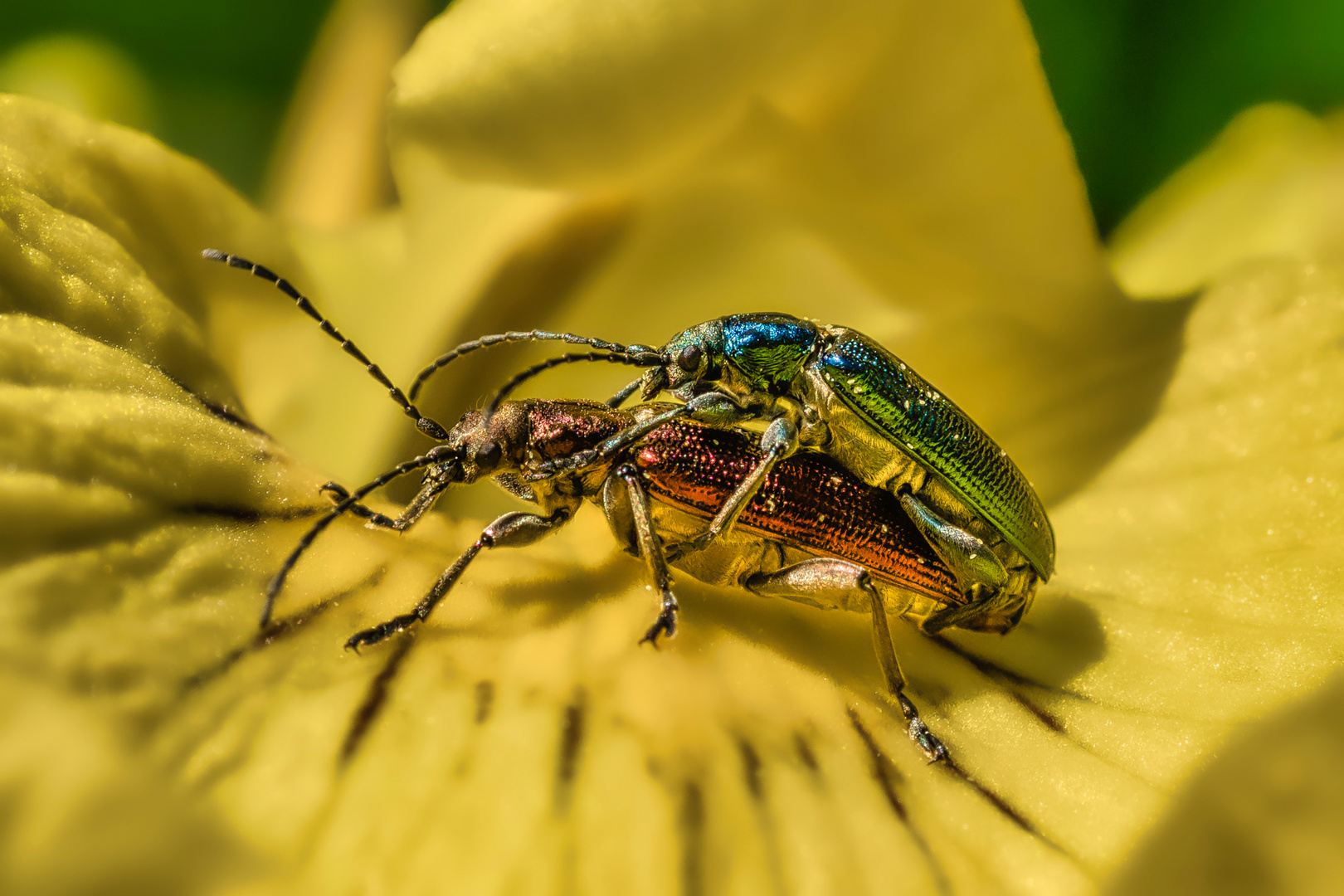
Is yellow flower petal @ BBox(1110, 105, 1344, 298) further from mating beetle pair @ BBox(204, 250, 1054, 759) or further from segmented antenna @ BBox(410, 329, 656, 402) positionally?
segmented antenna @ BBox(410, 329, 656, 402)

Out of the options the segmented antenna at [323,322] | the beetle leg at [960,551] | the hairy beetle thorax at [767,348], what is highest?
the segmented antenna at [323,322]

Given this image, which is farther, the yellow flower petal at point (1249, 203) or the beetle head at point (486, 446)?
the yellow flower petal at point (1249, 203)

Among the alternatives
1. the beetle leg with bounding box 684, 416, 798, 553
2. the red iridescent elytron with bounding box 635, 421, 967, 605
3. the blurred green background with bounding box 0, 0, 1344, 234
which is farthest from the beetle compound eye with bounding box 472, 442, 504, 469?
the blurred green background with bounding box 0, 0, 1344, 234

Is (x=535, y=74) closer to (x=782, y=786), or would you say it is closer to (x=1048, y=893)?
(x=782, y=786)

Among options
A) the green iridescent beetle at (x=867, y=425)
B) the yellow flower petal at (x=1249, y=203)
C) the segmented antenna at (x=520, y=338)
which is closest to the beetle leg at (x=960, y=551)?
the green iridescent beetle at (x=867, y=425)

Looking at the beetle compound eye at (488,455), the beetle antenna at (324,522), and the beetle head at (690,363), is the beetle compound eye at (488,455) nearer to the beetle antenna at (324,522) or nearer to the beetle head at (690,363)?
the beetle antenna at (324,522)

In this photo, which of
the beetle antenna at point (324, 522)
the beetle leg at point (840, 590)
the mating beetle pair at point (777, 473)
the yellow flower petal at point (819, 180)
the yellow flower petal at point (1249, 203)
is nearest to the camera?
the beetle antenna at point (324, 522)

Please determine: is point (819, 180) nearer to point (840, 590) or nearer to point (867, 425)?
point (867, 425)
